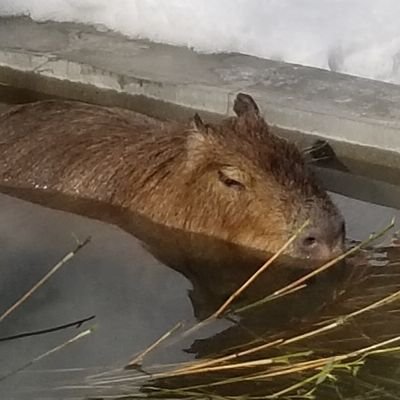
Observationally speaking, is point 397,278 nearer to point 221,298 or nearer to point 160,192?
point 221,298

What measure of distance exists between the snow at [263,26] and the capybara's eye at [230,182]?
1.85 m

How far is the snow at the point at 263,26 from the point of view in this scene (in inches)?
281

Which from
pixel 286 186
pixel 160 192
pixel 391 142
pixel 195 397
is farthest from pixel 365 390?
pixel 391 142

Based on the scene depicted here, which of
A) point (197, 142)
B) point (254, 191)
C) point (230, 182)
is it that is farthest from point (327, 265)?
point (197, 142)

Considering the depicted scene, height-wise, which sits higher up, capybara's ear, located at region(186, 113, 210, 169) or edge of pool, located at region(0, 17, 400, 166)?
edge of pool, located at region(0, 17, 400, 166)

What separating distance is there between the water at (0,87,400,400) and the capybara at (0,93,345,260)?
0.15 metres

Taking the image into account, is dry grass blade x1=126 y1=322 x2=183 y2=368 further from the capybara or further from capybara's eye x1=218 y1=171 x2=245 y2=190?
capybara's eye x1=218 y1=171 x2=245 y2=190

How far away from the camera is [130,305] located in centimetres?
452

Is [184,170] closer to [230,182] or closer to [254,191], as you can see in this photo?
[230,182]

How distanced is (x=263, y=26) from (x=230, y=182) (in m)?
2.43

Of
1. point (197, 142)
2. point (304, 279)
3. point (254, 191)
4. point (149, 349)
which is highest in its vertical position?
point (197, 142)

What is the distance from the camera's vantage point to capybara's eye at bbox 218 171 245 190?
519cm

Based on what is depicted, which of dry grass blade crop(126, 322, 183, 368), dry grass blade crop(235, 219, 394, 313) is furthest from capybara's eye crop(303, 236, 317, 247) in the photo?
dry grass blade crop(126, 322, 183, 368)

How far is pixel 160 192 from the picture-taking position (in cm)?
537
